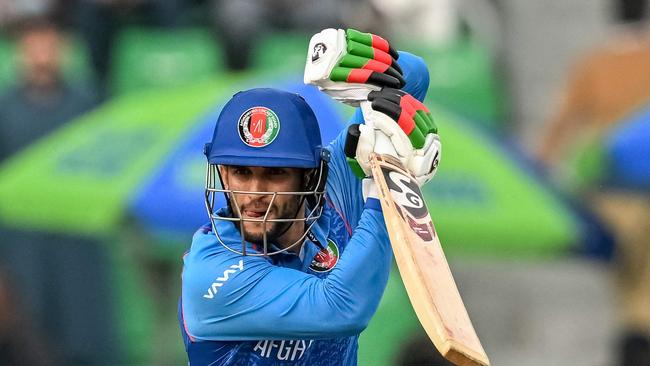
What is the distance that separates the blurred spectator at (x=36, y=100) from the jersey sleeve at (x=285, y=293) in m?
4.55

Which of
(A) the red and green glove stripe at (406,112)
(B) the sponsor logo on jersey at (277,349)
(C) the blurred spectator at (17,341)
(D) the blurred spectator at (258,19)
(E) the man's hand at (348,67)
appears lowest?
(C) the blurred spectator at (17,341)

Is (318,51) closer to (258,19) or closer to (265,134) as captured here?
(265,134)

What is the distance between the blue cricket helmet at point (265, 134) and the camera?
A: 155 inches

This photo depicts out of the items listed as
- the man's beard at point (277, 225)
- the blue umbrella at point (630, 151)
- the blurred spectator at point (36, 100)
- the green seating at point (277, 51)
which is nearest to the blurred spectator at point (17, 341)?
the blurred spectator at point (36, 100)

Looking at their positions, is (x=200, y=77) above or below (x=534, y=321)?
above

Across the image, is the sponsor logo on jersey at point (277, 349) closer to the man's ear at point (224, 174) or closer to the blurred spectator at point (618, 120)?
the man's ear at point (224, 174)

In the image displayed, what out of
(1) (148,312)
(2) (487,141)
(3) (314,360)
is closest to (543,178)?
(2) (487,141)

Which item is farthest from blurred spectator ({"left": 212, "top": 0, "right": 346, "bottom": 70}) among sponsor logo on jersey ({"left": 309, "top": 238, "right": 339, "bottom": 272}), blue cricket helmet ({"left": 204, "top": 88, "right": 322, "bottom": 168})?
blue cricket helmet ({"left": 204, "top": 88, "right": 322, "bottom": 168})

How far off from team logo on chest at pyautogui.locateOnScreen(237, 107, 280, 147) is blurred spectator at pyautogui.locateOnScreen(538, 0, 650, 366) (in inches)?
160

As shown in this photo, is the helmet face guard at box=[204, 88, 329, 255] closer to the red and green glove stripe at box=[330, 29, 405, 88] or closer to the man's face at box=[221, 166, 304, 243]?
the man's face at box=[221, 166, 304, 243]

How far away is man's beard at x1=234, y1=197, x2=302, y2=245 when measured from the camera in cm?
398

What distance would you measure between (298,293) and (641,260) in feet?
14.3

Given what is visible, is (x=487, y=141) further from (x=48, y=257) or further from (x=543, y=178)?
(x=48, y=257)

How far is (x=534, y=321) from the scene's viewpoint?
30.8 feet
